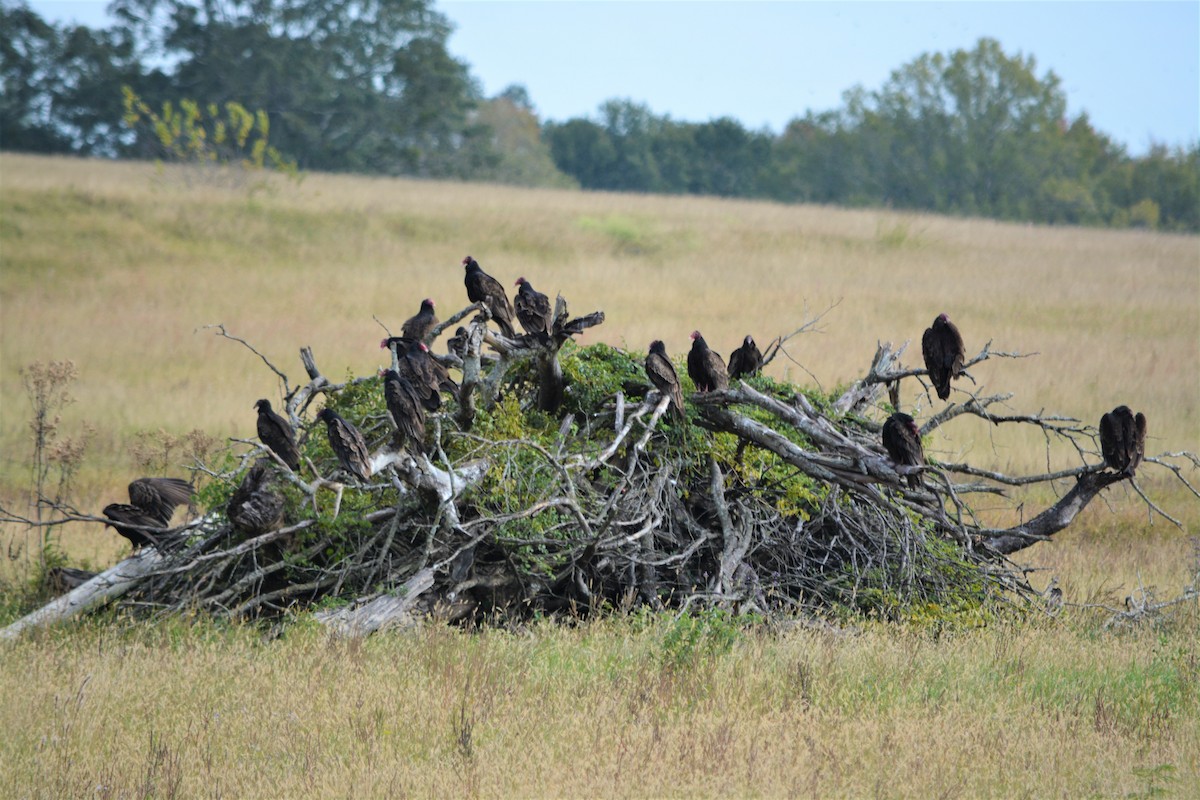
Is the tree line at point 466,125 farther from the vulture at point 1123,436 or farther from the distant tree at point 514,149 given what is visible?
the vulture at point 1123,436

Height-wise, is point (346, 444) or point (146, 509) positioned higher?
point (346, 444)

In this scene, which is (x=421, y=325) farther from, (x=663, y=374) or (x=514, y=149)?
Result: (x=514, y=149)

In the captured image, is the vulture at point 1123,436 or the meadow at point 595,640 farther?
the vulture at point 1123,436

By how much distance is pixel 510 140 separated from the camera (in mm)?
66562

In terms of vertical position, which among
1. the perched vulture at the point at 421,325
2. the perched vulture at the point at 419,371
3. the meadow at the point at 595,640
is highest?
the perched vulture at the point at 421,325

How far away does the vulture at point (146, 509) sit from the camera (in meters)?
6.93

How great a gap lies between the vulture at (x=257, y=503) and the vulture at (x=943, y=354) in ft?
12.6

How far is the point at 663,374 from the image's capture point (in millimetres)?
6223

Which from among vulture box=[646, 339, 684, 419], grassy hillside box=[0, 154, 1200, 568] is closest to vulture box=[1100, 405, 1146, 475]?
vulture box=[646, 339, 684, 419]

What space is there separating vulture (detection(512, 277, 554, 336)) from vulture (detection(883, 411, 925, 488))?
1937 millimetres

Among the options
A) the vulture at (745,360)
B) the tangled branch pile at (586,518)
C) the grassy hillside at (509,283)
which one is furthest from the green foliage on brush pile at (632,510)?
the grassy hillside at (509,283)

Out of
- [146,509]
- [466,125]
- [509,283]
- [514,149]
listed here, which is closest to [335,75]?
[466,125]

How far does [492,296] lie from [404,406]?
1.49 meters

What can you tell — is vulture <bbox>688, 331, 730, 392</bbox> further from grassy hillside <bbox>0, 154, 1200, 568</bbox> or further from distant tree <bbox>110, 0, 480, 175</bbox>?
distant tree <bbox>110, 0, 480, 175</bbox>
